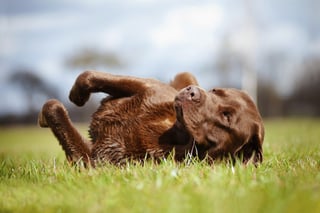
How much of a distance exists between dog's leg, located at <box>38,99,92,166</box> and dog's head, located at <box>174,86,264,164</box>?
3.65 feet

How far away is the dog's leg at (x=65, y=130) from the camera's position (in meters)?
5.34

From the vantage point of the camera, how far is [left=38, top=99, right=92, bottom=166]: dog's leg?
534cm

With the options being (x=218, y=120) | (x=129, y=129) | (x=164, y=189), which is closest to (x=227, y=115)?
(x=218, y=120)

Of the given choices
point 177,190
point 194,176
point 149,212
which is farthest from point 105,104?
point 149,212

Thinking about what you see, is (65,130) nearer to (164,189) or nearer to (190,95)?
(190,95)

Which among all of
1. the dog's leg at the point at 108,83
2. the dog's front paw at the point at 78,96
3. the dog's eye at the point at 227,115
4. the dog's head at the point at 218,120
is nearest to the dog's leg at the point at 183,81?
the dog's leg at the point at 108,83

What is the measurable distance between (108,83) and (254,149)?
1547 mm

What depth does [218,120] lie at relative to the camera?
475 centimetres

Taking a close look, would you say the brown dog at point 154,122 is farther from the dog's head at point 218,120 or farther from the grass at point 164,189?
the grass at point 164,189

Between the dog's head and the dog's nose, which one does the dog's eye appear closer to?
the dog's head

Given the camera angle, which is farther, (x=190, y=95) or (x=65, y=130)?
(x=65, y=130)

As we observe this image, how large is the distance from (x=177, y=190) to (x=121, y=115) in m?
2.02

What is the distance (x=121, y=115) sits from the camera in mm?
5168

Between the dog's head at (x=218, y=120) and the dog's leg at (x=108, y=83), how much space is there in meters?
0.72
